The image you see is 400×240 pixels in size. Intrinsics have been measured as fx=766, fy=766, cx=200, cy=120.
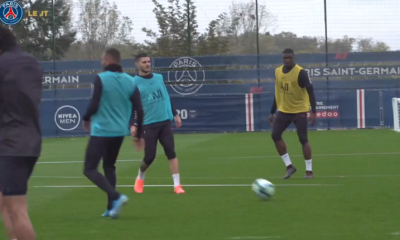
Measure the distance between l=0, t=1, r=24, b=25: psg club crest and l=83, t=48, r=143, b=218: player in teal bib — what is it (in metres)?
16.3

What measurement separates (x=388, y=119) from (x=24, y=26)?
16.1 m

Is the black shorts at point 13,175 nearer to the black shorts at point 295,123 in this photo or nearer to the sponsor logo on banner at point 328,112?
the black shorts at point 295,123

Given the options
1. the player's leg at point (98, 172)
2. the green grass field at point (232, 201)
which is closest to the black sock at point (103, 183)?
the player's leg at point (98, 172)

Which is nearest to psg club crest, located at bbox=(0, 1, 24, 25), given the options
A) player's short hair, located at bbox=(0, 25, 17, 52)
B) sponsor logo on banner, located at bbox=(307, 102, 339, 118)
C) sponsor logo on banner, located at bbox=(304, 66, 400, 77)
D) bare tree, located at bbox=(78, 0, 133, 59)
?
bare tree, located at bbox=(78, 0, 133, 59)

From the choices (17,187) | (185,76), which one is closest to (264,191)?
(17,187)

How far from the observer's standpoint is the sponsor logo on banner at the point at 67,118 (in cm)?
2722

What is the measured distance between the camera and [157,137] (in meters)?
11.0

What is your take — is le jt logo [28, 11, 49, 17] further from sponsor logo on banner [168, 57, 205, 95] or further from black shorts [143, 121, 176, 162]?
black shorts [143, 121, 176, 162]

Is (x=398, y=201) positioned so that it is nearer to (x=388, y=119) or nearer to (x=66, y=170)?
(x=66, y=170)

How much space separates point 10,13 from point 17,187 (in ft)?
63.4

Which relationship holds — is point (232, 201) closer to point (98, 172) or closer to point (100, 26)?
point (98, 172)

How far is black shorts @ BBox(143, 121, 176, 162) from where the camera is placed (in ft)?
35.8

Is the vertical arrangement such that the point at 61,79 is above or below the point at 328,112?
above

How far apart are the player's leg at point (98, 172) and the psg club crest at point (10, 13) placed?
16504mm
